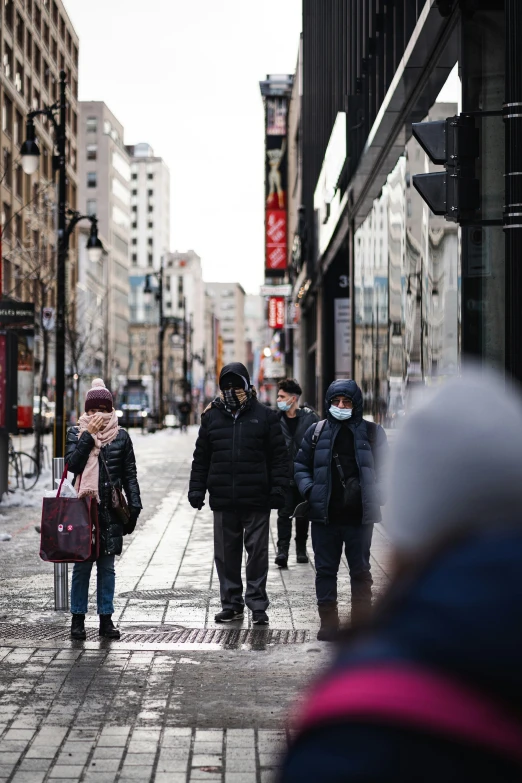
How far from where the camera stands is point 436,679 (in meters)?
1.51

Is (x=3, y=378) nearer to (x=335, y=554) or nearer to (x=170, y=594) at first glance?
(x=170, y=594)

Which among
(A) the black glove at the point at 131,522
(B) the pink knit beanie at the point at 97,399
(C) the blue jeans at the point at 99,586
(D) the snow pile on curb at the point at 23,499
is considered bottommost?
(D) the snow pile on curb at the point at 23,499

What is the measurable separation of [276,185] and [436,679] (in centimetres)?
7426

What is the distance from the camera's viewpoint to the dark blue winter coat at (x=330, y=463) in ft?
29.1

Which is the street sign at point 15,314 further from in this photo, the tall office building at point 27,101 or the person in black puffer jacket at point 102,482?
the tall office building at point 27,101

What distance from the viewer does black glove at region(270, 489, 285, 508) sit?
9.64 meters

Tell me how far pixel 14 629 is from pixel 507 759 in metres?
8.06

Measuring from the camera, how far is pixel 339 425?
9.02 m

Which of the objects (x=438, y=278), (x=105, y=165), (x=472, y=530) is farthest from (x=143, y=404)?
(x=472, y=530)

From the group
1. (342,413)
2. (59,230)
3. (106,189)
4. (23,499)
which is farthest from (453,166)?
(106,189)

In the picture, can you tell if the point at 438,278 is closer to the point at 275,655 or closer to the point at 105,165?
the point at 275,655

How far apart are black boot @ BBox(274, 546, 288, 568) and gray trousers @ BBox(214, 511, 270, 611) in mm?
2961

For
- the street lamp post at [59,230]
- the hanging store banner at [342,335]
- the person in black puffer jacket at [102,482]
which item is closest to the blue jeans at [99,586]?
the person in black puffer jacket at [102,482]

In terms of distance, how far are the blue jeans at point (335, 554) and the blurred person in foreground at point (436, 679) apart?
23.7ft
